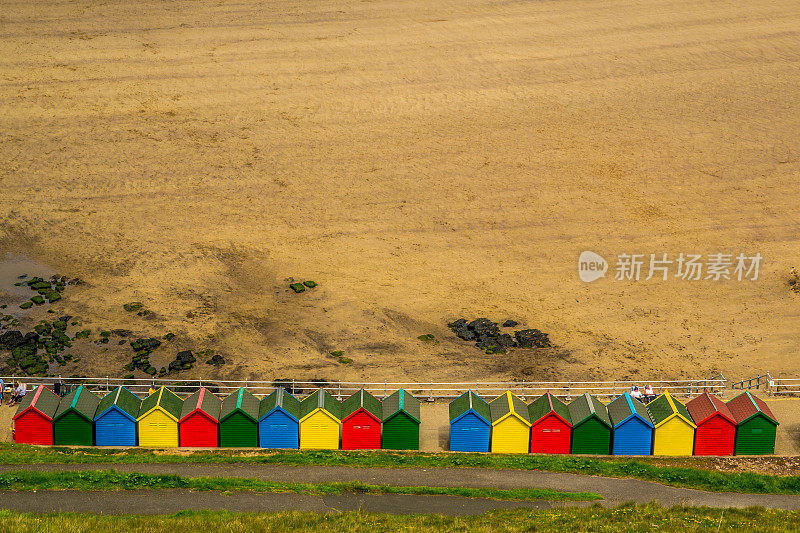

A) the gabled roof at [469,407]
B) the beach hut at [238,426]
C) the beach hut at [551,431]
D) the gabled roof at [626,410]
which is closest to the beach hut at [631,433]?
the gabled roof at [626,410]

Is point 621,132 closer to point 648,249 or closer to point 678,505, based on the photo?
point 648,249

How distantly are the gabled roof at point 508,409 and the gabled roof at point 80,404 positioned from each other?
1380cm

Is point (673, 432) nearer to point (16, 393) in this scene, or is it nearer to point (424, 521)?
point (424, 521)

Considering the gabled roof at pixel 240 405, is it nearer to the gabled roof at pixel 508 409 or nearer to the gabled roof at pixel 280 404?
the gabled roof at pixel 280 404

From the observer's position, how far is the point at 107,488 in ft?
92.5

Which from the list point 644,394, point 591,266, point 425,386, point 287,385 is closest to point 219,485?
point 287,385

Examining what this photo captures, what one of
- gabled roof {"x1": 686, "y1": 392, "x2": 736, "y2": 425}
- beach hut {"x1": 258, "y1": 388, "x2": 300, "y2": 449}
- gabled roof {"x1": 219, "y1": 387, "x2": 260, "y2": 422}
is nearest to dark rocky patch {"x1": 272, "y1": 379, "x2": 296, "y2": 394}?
gabled roof {"x1": 219, "y1": 387, "x2": 260, "y2": 422}

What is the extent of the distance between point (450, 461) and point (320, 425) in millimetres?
4847

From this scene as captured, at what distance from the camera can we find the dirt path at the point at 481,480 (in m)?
29.0

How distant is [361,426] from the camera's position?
108ft

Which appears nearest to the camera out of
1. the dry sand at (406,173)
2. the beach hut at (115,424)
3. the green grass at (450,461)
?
the green grass at (450,461)

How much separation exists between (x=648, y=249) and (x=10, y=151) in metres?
36.7

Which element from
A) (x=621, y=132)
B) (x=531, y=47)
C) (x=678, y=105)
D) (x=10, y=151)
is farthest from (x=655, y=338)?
(x=10, y=151)

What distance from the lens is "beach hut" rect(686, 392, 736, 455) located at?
3281 centimetres
